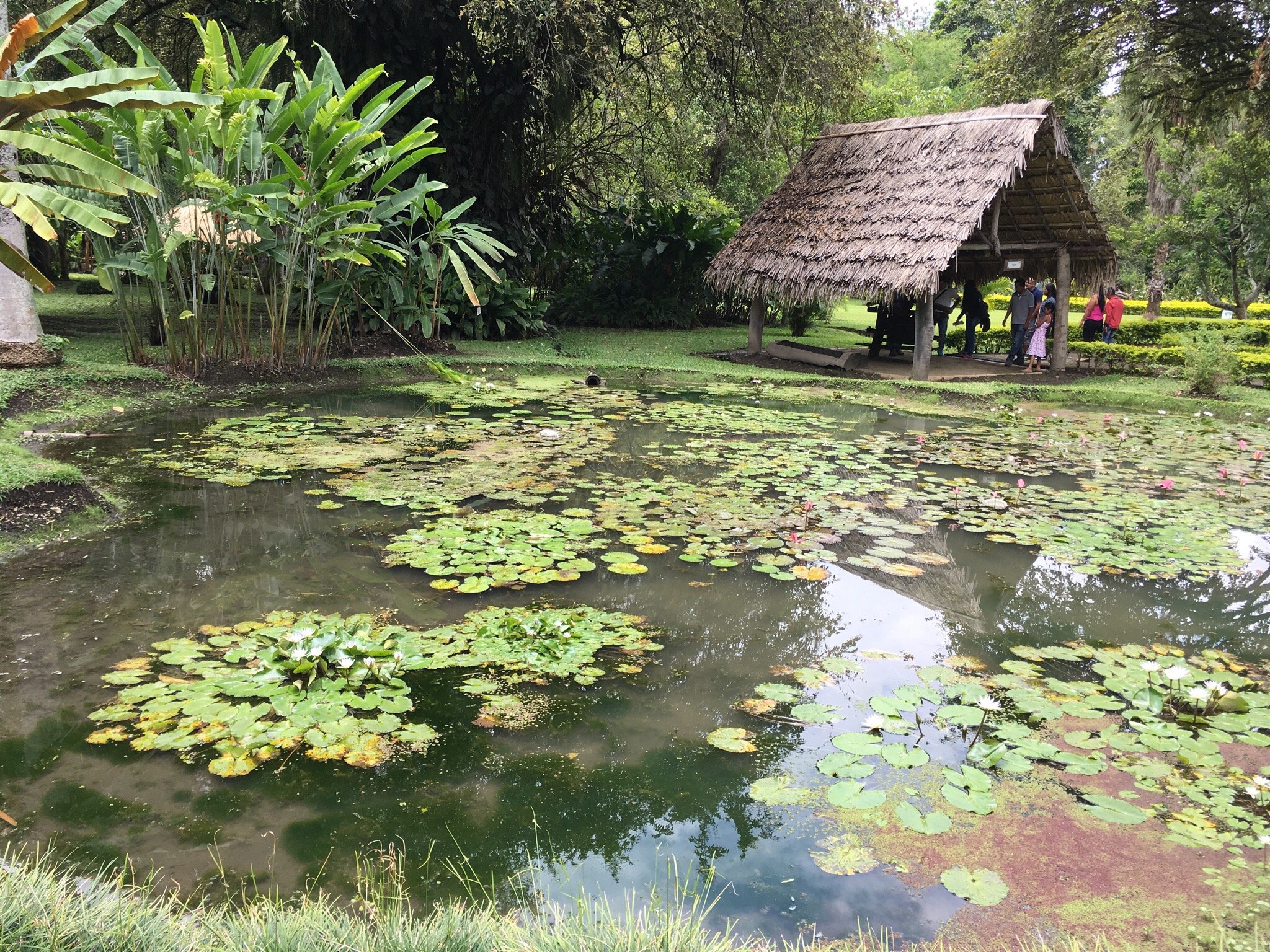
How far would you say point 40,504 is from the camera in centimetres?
423

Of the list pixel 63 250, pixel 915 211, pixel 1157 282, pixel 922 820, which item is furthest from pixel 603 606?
pixel 63 250

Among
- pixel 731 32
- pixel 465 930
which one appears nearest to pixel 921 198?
pixel 731 32

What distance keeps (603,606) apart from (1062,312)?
10432 millimetres

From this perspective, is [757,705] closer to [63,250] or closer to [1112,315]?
[1112,315]

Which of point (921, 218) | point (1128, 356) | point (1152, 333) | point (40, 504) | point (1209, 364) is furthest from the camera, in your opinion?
point (1152, 333)

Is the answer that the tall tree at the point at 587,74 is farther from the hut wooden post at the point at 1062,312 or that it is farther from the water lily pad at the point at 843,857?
the water lily pad at the point at 843,857

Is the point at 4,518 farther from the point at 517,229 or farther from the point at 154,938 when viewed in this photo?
the point at 517,229

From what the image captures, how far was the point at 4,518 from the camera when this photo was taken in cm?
404

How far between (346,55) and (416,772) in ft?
34.9

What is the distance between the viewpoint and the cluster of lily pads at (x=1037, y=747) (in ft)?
7.85

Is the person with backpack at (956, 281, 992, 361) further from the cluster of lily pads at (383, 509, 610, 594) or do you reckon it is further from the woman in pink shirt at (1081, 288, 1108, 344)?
the cluster of lily pads at (383, 509, 610, 594)

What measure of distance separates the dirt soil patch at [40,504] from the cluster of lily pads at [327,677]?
1470 mm

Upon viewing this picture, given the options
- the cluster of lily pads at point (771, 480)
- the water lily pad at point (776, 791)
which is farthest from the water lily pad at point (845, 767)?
the cluster of lily pads at point (771, 480)

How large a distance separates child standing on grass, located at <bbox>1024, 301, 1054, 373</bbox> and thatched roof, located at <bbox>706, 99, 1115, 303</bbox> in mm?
923
